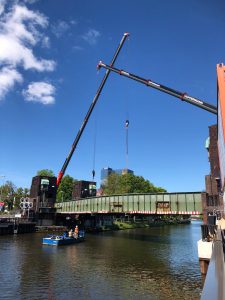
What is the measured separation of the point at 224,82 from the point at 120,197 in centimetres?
4251

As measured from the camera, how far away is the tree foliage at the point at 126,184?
149 metres

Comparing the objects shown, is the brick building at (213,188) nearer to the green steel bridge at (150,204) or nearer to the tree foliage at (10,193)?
the green steel bridge at (150,204)

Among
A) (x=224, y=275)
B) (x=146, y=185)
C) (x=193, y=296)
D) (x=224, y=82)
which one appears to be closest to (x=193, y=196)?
(x=224, y=82)

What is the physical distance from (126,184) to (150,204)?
84.5 meters

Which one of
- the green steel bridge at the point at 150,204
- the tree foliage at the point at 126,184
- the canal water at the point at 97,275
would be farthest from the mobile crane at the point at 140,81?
the tree foliage at the point at 126,184

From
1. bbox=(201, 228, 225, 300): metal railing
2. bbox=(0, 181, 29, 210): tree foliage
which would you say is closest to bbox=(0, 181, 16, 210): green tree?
bbox=(0, 181, 29, 210): tree foliage

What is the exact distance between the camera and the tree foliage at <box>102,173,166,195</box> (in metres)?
149

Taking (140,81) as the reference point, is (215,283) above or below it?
below

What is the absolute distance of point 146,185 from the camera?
517 ft

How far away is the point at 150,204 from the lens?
214 feet

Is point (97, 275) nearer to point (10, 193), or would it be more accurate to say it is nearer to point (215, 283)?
point (215, 283)

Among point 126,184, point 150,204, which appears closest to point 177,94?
point 150,204

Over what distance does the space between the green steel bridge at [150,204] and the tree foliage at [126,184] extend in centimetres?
6198

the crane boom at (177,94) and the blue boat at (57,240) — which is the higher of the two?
the crane boom at (177,94)
